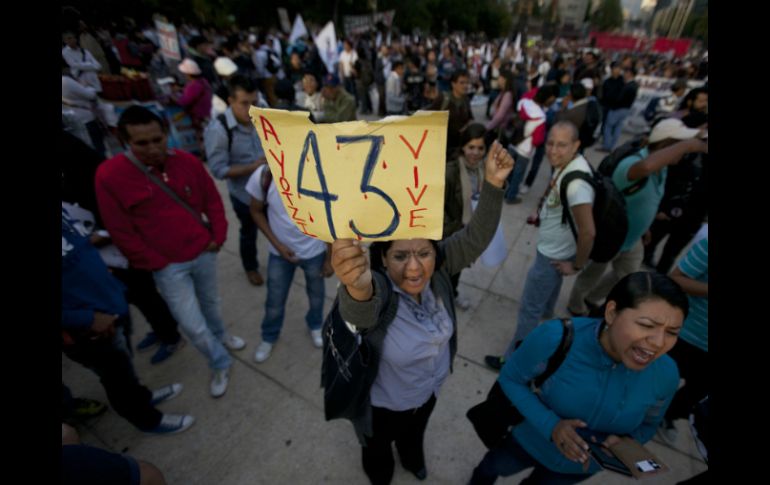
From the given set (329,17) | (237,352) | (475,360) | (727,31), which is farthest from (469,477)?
(329,17)

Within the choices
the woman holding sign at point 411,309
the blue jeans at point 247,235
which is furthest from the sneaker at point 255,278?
the woman holding sign at point 411,309

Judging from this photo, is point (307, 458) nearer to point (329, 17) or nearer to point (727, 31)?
point (727, 31)

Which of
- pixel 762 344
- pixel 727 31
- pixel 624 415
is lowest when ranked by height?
pixel 624 415

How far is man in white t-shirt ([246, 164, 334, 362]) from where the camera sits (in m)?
2.49

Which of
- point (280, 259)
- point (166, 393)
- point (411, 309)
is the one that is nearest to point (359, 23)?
point (280, 259)

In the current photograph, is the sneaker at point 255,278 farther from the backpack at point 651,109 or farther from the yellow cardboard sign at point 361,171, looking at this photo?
the backpack at point 651,109

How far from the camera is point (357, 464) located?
2367 mm

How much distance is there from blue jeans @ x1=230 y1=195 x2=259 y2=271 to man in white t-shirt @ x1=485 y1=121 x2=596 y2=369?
9.16 feet

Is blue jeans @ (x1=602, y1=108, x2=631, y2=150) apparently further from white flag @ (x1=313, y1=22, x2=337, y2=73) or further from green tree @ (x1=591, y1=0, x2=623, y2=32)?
green tree @ (x1=591, y1=0, x2=623, y2=32)

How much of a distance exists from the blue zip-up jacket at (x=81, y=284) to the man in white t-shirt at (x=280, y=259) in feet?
3.22

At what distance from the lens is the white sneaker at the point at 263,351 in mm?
3070

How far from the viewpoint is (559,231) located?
8.39 ft

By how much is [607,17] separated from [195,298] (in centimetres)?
4727

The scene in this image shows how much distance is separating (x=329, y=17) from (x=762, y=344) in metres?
38.6
